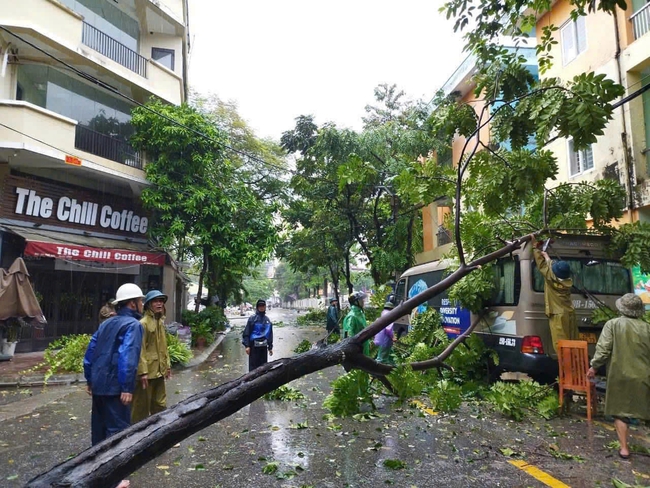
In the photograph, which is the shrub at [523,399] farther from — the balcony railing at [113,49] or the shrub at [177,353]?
the balcony railing at [113,49]

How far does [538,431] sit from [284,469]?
10.4 ft

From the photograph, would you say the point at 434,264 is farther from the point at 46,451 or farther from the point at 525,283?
the point at 46,451

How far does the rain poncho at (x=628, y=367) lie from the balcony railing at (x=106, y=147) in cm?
1417

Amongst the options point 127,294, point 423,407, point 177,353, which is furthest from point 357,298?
point 177,353

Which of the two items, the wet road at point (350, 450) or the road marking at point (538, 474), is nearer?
the road marking at point (538, 474)

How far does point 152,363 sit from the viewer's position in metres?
5.05

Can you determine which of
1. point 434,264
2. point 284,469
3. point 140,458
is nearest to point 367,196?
point 434,264

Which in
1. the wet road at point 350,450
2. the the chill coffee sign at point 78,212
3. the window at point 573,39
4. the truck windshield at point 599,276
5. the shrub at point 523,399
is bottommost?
the wet road at point 350,450

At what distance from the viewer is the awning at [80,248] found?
11.9 metres

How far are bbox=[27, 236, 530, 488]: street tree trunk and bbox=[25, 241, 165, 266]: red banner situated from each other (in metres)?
11.1

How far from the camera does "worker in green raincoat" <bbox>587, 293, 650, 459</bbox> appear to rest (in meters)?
4.59

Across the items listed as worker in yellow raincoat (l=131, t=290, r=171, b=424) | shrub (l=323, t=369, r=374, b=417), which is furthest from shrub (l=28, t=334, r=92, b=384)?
shrub (l=323, t=369, r=374, b=417)

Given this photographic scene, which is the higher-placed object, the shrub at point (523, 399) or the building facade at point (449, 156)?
the building facade at point (449, 156)

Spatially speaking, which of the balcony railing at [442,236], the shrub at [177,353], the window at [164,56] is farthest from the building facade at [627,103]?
the window at [164,56]
